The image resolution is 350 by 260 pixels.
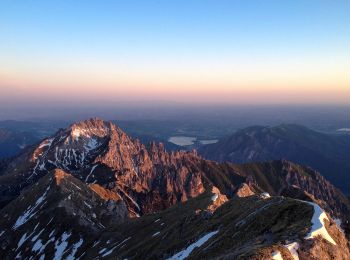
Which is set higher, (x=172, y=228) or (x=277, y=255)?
(x=277, y=255)

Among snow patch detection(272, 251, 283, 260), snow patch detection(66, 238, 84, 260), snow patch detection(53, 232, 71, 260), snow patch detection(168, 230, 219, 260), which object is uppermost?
snow patch detection(272, 251, 283, 260)

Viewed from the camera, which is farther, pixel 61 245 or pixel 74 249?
pixel 61 245

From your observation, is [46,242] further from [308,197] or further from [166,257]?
[308,197]

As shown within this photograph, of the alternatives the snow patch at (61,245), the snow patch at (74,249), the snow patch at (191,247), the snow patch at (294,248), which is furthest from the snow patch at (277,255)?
the snow patch at (61,245)

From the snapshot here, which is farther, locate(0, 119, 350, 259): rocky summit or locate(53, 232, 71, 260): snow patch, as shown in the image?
locate(53, 232, 71, 260): snow patch

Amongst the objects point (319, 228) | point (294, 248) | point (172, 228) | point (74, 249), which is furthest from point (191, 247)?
point (74, 249)

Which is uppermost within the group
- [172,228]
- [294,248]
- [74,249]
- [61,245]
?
[294,248]

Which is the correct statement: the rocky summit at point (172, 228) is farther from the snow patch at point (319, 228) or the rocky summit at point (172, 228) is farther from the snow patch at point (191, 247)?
the snow patch at point (191, 247)

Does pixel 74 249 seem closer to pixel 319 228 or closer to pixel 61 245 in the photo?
pixel 61 245

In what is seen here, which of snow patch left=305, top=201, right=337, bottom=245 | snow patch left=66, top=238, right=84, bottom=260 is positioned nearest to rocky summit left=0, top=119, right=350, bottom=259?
snow patch left=305, top=201, right=337, bottom=245

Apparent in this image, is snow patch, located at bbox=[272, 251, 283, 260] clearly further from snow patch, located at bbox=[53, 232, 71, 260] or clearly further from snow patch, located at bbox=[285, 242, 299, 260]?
snow patch, located at bbox=[53, 232, 71, 260]

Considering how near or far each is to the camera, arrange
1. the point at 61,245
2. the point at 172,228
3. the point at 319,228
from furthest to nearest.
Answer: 1. the point at 61,245
2. the point at 172,228
3. the point at 319,228
